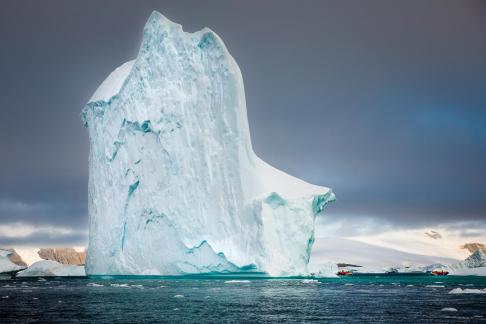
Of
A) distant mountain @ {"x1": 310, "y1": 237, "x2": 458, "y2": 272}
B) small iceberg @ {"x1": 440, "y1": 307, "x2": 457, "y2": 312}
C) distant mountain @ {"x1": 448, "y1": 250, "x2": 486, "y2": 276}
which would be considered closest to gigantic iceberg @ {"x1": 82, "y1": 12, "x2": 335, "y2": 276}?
small iceberg @ {"x1": 440, "y1": 307, "x2": 457, "y2": 312}

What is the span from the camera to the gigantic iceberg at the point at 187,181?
3569cm

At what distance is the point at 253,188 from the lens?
37.2 m

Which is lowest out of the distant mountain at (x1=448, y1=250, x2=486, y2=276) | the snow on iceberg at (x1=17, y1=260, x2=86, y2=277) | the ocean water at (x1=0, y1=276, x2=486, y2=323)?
the ocean water at (x1=0, y1=276, x2=486, y2=323)

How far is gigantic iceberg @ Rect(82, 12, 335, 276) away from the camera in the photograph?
35.7 metres

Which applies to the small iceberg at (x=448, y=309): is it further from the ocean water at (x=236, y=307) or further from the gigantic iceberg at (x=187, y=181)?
the gigantic iceberg at (x=187, y=181)

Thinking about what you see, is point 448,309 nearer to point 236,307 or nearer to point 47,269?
point 236,307

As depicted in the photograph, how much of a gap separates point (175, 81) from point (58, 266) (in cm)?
2737

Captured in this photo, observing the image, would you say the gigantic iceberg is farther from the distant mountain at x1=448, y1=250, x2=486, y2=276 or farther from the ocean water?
the distant mountain at x1=448, y1=250, x2=486, y2=276

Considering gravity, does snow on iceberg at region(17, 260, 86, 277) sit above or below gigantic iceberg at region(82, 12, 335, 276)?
below

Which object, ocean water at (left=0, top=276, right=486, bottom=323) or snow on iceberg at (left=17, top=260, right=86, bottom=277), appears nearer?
ocean water at (left=0, top=276, right=486, bottom=323)

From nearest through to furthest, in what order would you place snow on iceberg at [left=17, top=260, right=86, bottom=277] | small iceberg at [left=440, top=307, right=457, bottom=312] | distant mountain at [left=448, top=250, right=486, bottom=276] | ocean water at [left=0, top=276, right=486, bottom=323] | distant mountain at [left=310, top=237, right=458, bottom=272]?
ocean water at [left=0, top=276, right=486, bottom=323] < small iceberg at [left=440, top=307, right=457, bottom=312] < snow on iceberg at [left=17, top=260, right=86, bottom=277] < distant mountain at [left=448, top=250, right=486, bottom=276] < distant mountain at [left=310, top=237, right=458, bottom=272]

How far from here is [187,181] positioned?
36938mm

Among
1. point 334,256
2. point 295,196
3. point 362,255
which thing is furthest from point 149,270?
point 362,255

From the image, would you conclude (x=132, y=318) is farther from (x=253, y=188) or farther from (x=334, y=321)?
(x=253, y=188)
